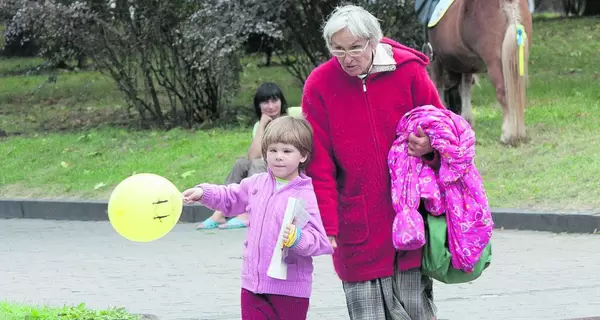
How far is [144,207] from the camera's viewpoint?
4.69 metres

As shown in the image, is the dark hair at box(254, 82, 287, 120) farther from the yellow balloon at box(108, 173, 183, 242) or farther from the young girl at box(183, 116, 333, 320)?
the yellow balloon at box(108, 173, 183, 242)

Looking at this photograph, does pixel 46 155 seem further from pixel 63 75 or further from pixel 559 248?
pixel 63 75

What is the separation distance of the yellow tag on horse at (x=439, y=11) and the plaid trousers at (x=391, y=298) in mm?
9231

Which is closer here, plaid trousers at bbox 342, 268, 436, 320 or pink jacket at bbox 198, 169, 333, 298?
pink jacket at bbox 198, 169, 333, 298

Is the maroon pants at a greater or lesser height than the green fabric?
lesser

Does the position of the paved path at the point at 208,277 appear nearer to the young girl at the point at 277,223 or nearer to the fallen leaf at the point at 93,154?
the young girl at the point at 277,223

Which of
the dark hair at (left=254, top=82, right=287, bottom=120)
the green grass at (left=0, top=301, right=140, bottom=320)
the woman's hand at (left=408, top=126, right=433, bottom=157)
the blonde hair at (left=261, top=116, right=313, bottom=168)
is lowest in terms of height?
the green grass at (left=0, top=301, right=140, bottom=320)

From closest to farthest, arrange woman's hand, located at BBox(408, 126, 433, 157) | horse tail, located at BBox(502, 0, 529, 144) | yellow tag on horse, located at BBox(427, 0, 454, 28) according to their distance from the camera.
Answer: woman's hand, located at BBox(408, 126, 433, 157) < horse tail, located at BBox(502, 0, 529, 144) < yellow tag on horse, located at BBox(427, 0, 454, 28)

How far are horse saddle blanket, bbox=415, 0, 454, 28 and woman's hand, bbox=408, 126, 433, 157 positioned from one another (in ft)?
30.4

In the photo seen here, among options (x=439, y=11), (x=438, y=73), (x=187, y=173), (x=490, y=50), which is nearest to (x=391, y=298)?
(x=187, y=173)

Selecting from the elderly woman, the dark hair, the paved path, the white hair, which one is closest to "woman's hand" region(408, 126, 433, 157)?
the elderly woman

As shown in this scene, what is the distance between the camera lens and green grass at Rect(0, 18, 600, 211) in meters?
11.1

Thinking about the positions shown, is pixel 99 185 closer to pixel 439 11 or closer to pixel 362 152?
pixel 439 11

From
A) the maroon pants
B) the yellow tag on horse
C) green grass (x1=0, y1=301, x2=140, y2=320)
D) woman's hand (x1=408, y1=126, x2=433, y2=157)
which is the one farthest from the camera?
the yellow tag on horse
